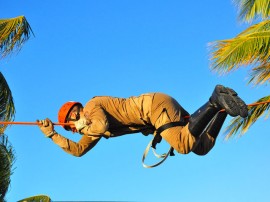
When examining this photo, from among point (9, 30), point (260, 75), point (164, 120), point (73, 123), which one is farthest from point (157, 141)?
point (9, 30)

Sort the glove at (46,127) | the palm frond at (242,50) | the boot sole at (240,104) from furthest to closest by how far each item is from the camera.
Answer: the palm frond at (242,50), the glove at (46,127), the boot sole at (240,104)

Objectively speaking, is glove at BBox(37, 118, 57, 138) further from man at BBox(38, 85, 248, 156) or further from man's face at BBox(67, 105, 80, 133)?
man's face at BBox(67, 105, 80, 133)

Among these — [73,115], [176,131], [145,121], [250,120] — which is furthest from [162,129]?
[250,120]

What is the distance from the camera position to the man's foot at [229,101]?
5.13 meters

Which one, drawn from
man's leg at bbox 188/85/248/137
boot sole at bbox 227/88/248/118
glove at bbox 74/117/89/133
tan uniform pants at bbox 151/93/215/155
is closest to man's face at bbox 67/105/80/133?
glove at bbox 74/117/89/133

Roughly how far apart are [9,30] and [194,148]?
16.5 feet

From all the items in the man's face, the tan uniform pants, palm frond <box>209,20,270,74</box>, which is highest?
palm frond <box>209,20,270,74</box>

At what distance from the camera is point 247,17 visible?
32.3ft

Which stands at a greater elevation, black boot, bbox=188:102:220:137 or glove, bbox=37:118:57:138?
glove, bbox=37:118:57:138

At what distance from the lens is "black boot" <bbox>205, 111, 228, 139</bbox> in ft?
18.3

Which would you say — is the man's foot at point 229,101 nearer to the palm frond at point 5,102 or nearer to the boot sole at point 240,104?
the boot sole at point 240,104

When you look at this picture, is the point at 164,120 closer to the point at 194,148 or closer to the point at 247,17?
the point at 194,148

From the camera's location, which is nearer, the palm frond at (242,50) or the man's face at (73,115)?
the man's face at (73,115)

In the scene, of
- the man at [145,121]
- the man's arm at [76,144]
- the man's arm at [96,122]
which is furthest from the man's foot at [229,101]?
the man's arm at [76,144]
